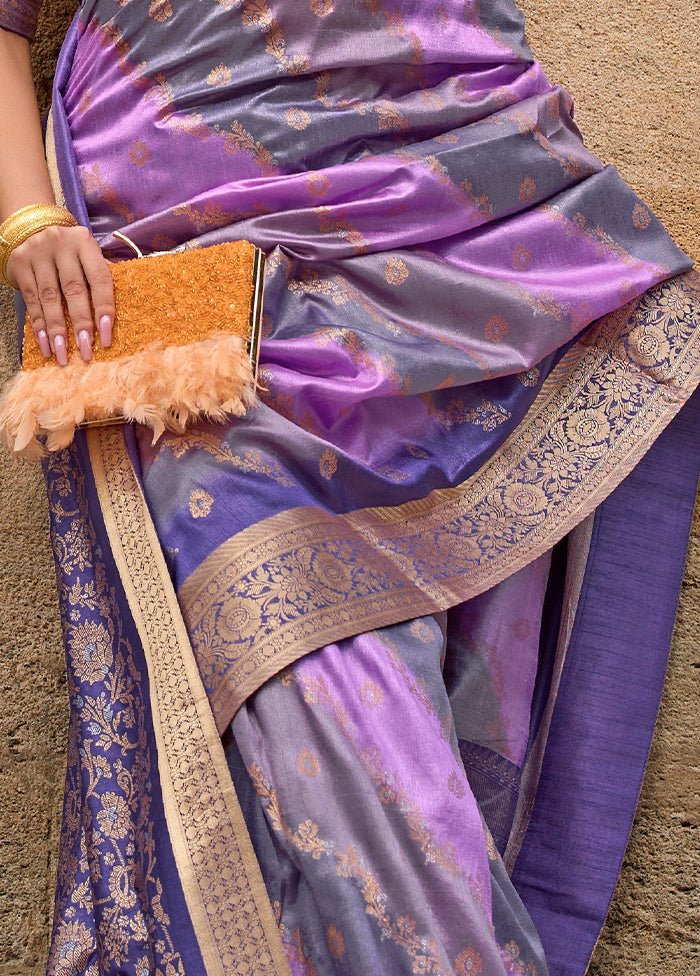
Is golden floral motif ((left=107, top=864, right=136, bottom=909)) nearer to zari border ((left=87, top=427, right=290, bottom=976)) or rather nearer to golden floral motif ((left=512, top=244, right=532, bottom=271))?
zari border ((left=87, top=427, right=290, bottom=976))

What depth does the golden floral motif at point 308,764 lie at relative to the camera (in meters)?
0.80

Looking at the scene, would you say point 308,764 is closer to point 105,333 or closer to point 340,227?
point 105,333

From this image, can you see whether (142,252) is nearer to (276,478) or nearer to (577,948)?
(276,478)

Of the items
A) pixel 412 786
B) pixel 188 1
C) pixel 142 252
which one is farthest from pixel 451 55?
pixel 412 786

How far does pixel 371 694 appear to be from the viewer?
833mm

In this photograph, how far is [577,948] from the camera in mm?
1027

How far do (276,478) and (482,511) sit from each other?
268 millimetres

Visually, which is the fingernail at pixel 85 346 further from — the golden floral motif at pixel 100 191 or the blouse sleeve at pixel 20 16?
the blouse sleeve at pixel 20 16

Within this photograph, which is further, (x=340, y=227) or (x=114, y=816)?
(x=340, y=227)

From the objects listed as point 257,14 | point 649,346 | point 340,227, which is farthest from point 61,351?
point 649,346

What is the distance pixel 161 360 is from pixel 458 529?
1.25 feet

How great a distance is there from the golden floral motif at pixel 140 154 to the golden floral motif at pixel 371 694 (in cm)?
65

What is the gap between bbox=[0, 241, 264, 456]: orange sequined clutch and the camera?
2.90 feet

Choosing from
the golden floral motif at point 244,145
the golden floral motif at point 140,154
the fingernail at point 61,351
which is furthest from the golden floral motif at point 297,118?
the fingernail at point 61,351
